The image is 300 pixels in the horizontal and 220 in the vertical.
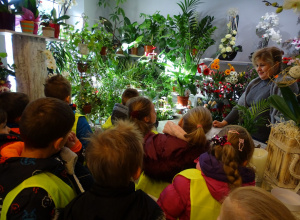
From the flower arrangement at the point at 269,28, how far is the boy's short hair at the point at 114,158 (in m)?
3.23

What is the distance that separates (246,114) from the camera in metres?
1.53

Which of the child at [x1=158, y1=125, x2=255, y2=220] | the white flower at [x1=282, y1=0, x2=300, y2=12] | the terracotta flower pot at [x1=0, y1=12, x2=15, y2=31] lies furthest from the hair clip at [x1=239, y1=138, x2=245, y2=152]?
the terracotta flower pot at [x1=0, y1=12, x2=15, y2=31]

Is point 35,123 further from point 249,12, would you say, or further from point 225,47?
point 249,12

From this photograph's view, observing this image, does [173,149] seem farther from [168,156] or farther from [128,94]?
[128,94]

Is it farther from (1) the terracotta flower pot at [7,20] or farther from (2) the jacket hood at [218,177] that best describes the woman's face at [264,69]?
(1) the terracotta flower pot at [7,20]

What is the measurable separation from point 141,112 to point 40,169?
820mm

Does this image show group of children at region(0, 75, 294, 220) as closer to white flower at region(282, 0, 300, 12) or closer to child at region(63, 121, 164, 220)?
child at region(63, 121, 164, 220)

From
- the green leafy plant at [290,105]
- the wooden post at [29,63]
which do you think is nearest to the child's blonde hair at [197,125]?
the green leafy plant at [290,105]

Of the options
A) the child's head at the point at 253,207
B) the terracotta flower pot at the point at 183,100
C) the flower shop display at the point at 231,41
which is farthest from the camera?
the terracotta flower pot at the point at 183,100

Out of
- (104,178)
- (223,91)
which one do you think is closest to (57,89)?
(104,178)

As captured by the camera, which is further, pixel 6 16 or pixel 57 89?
pixel 6 16

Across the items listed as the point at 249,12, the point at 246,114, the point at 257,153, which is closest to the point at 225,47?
the point at 249,12

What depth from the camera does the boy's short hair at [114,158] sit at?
0.73m

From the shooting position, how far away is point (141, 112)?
4.75 ft
